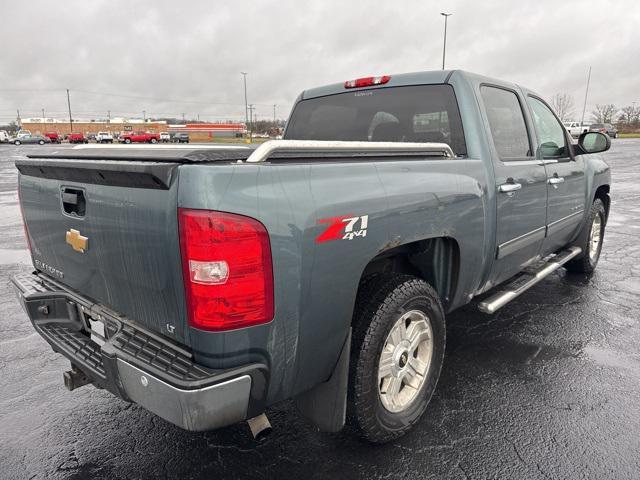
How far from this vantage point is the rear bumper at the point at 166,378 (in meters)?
1.65

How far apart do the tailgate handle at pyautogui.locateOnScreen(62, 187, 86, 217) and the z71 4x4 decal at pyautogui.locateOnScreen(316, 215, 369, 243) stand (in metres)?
1.15

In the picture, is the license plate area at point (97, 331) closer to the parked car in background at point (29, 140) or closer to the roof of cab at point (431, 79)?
the roof of cab at point (431, 79)

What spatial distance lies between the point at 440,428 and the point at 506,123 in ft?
7.32

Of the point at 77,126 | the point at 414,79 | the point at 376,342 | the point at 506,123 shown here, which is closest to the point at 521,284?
the point at 506,123

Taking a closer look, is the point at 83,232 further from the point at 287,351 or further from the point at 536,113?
the point at 536,113

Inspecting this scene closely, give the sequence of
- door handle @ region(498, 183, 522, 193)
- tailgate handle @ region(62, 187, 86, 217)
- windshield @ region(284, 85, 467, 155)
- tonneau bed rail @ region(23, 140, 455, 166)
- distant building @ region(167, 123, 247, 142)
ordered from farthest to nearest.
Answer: distant building @ region(167, 123, 247, 142) < windshield @ region(284, 85, 467, 155) < door handle @ region(498, 183, 522, 193) < tailgate handle @ region(62, 187, 86, 217) < tonneau bed rail @ region(23, 140, 455, 166)

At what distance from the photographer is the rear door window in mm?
3301

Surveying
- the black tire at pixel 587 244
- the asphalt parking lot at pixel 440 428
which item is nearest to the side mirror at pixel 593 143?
the black tire at pixel 587 244

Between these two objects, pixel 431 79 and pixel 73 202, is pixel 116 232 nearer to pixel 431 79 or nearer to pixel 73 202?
pixel 73 202

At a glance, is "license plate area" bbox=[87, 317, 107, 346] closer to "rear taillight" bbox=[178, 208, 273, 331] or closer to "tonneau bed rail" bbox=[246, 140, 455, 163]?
"rear taillight" bbox=[178, 208, 273, 331]

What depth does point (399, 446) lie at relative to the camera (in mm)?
2514

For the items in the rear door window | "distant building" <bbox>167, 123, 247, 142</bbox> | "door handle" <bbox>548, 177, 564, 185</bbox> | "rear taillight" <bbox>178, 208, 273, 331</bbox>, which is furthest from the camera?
"distant building" <bbox>167, 123, 247, 142</bbox>

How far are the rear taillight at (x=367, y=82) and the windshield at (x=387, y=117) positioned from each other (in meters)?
0.05

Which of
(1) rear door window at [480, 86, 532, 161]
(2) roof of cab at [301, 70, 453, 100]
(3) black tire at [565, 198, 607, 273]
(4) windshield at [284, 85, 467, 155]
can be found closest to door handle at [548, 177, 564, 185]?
(1) rear door window at [480, 86, 532, 161]
